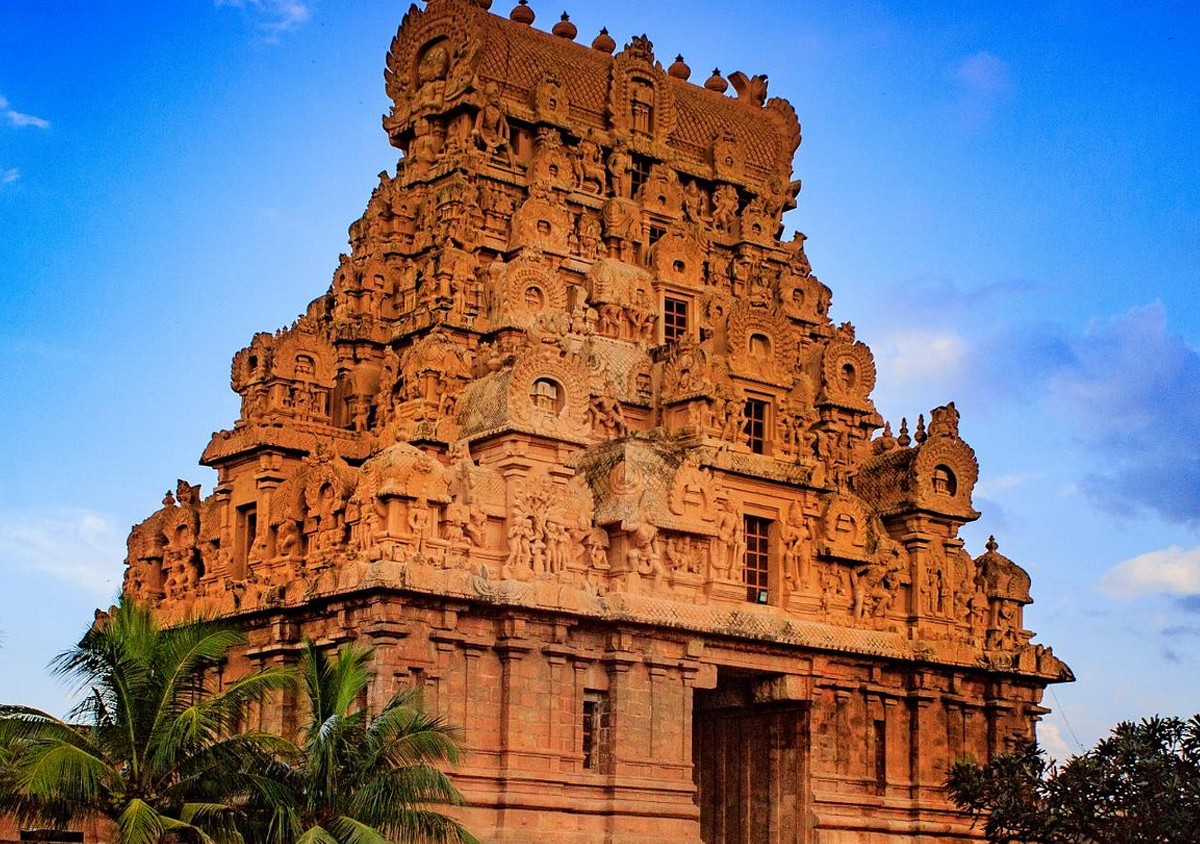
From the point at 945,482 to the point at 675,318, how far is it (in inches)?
296

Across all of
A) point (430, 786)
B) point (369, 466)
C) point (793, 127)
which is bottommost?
point (430, 786)

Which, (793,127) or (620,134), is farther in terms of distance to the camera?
(793,127)

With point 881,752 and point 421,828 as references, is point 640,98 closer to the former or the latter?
point 881,752

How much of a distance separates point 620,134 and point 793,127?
590 centimetres

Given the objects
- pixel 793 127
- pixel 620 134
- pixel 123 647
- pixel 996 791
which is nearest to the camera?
pixel 123 647

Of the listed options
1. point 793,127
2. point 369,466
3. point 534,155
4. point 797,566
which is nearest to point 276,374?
point 369,466

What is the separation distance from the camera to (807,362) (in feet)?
160

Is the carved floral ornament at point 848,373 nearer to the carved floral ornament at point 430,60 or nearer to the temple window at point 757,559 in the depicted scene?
the temple window at point 757,559

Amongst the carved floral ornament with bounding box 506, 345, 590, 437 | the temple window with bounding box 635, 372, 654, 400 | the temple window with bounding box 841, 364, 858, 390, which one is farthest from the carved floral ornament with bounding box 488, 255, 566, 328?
the temple window with bounding box 841, 364, 858, 390

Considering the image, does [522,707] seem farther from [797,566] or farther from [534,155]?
[534,155]

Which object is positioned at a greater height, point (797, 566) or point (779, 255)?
point (779, 255)

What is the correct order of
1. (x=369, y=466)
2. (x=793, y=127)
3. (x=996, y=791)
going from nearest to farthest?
(x=369, y=466) → (x=996, y=791) → (x=793, y=127)

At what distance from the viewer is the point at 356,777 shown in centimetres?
3095

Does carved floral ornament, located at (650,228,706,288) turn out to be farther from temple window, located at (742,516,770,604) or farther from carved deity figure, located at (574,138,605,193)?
temple window, located at (742,516,770,604)
